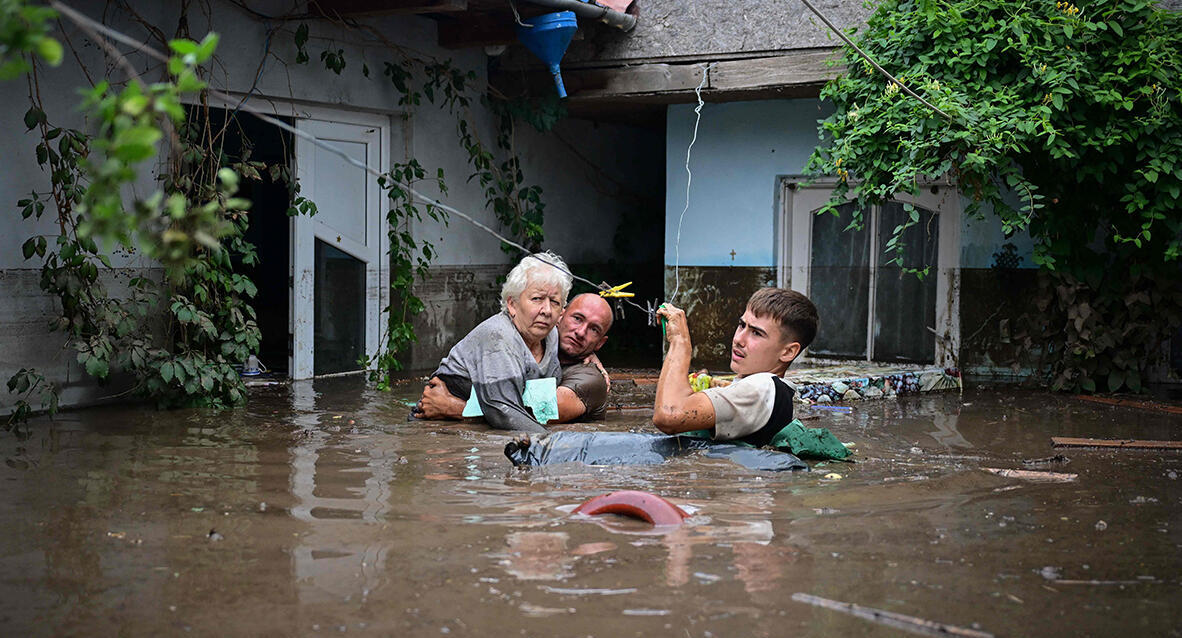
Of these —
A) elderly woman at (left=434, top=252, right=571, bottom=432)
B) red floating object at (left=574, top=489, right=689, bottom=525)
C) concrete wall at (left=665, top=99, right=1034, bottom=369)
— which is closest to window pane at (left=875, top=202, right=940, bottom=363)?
concrete wall at (left=665, top=99, right=1034, bottom=369)

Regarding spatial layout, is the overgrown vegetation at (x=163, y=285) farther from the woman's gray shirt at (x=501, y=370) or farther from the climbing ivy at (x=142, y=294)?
the woman's gray shirt at (x=501, y=370)

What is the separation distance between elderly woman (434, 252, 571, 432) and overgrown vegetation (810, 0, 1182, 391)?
9.82 ft

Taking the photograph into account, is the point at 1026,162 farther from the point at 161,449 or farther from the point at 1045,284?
the point at 161,449

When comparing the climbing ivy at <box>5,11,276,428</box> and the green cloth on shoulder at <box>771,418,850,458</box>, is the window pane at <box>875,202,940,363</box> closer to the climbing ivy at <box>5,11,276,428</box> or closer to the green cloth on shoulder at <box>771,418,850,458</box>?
the green cloth on shoulder at <box>771,418,850,458</box>

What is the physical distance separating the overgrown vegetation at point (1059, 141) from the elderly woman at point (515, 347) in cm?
299

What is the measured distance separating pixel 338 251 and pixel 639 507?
6.28 m

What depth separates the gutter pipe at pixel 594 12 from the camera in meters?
9.11

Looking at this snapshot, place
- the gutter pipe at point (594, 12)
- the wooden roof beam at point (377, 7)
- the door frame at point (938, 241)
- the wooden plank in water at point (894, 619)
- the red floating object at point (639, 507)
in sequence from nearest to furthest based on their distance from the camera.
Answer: the wooden plank in water at point (894, 619) → the red floating object at point (639, 507) → the wooden roof beam at point (377, 7) → the gutter pipe at point (594, 12) → the door frame at point (938, 241)

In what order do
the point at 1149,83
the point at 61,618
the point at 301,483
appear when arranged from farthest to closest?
the point at 1149,83, the point at 301,483, the point at 61,618

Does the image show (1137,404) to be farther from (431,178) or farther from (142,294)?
(142,294)

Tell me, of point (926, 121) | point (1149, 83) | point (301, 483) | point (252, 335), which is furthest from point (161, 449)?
point (1149, 83)

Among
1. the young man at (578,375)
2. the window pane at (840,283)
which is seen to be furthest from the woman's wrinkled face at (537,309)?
the window pane at (840,283)

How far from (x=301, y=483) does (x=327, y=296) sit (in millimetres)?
4938

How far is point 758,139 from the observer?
10.5 m
